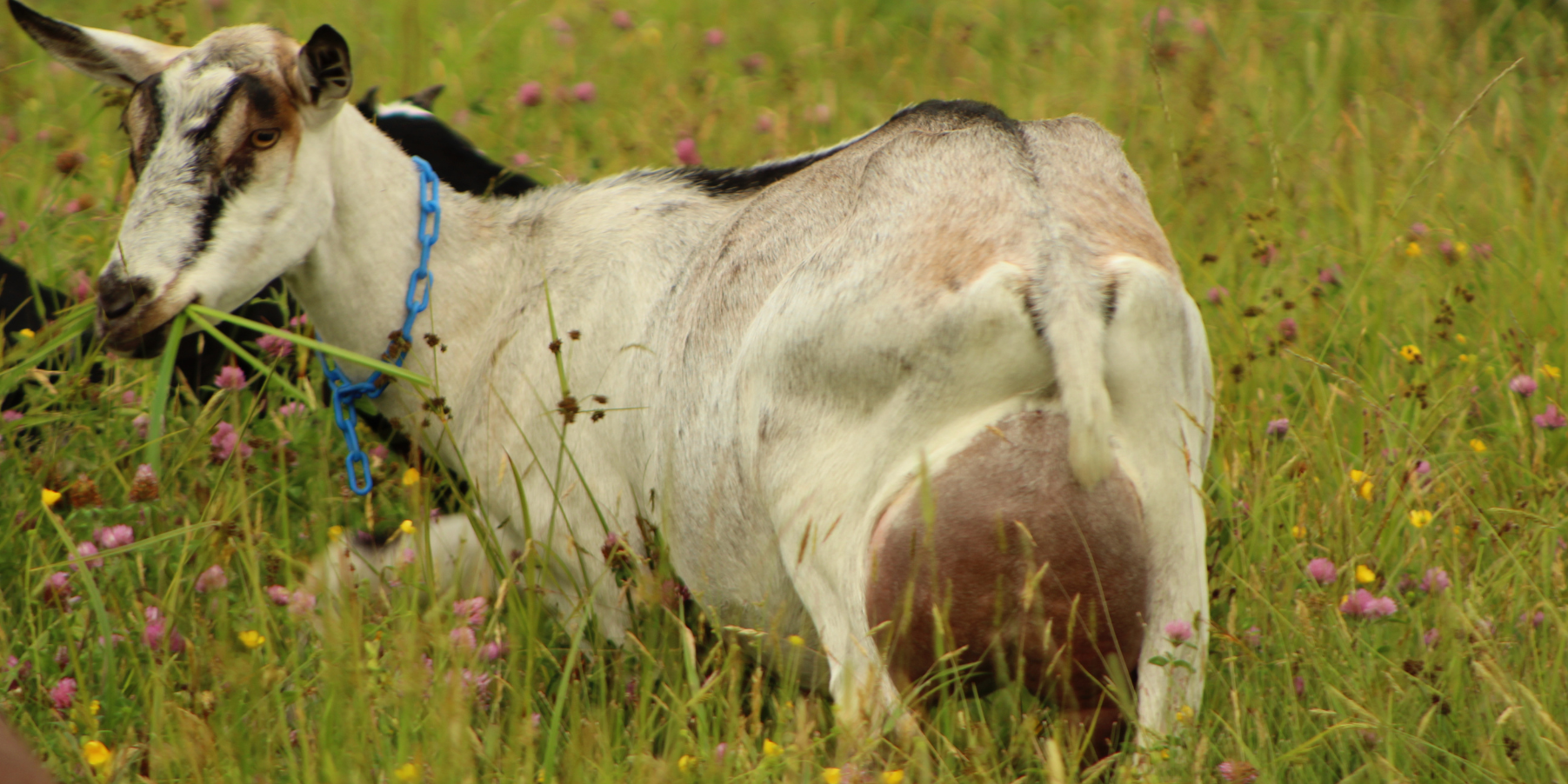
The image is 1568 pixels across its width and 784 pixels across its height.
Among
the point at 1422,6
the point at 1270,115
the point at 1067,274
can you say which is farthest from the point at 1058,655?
the point at 1422,6

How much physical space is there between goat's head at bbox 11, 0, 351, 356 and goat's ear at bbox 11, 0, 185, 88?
0.05 metres

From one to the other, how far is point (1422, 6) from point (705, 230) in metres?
5.29

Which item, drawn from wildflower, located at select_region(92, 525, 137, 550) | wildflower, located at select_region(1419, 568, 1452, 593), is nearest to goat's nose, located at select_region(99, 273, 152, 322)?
wildflower, located at select_region(92, 525, 137, 550)

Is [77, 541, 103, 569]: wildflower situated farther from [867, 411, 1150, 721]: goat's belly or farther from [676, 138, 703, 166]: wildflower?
[676, 138, 703, 166]: wildflower

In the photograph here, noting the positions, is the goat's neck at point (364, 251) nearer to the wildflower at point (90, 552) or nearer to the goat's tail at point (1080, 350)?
the wildflower at point (90, 552)

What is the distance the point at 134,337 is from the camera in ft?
9.14

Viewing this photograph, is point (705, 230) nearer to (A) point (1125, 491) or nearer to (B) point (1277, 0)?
(A) point (1125, 491)

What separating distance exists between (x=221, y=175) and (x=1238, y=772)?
2.36m

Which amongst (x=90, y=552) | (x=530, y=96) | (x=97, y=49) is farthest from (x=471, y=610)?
(x=530, y=96)

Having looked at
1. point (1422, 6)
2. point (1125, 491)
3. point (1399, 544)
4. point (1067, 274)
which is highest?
point (1422, 6)

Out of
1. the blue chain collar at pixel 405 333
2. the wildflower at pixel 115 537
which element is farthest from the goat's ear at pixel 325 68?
the wildflower at pixel 115 537

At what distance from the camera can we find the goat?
213 cm

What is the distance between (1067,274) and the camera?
6.92 feet

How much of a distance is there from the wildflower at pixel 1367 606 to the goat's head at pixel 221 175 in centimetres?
231
